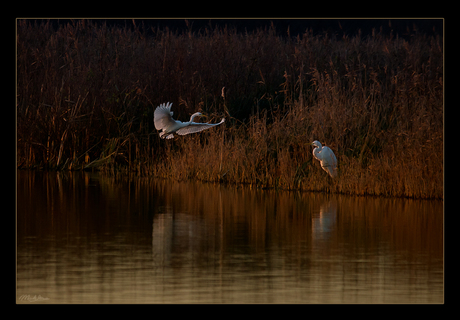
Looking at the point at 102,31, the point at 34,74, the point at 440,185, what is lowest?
the point at 440,185

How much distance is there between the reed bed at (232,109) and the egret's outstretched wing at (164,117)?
180 cm

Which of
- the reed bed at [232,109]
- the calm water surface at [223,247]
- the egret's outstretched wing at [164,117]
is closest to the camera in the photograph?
the calm water surface at [223,247]

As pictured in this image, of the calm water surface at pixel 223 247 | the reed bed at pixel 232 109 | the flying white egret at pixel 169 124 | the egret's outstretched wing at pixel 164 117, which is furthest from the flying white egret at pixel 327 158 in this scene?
the egret's outstretched wing at pixel 164 117

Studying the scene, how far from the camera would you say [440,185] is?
10.8 meters

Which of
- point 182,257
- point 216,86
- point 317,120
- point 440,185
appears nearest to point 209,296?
point 182,257

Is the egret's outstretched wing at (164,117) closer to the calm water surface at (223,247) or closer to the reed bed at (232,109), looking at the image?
the calm water surface at (223,247)

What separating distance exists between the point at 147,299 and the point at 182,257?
60.2 inches

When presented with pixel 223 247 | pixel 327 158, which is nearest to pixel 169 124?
pixel 327 158

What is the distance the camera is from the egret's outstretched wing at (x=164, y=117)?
35.6ft

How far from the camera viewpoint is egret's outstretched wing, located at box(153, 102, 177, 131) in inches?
428

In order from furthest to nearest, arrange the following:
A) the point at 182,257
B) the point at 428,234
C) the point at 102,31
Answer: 1. the point at 102,31
2. the point at 428,234
3. the point at 182,257

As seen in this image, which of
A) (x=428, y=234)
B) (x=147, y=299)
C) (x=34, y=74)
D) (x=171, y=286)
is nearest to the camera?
(x=147, y=299)

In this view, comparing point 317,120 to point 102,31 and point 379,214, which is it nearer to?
point 379,214

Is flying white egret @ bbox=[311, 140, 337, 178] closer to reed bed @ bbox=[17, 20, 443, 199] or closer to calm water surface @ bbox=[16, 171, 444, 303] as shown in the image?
reed bed @ bbox=[17, 20, 443, 199]
